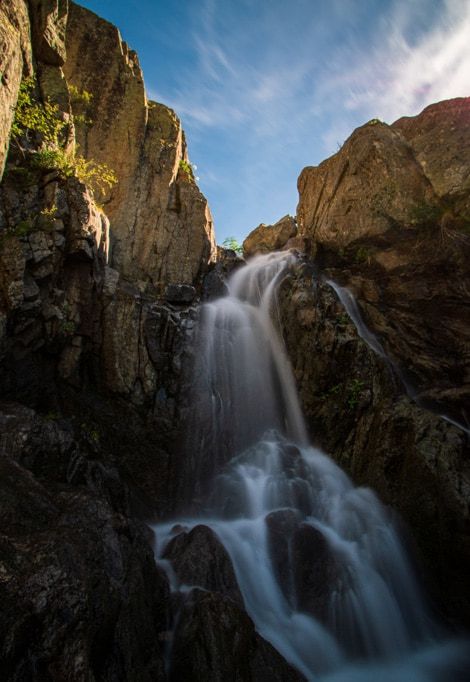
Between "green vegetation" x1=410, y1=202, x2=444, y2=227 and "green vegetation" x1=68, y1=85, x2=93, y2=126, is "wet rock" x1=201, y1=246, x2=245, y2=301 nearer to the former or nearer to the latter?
"green vegetation" x1=68, y1=85, x2=93, y2=126

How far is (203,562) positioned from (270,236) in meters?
24.3

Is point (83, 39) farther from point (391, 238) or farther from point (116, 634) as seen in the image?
point (116, 634)

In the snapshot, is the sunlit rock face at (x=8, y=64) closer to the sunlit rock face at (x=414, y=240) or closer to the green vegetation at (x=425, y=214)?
the sunlit rock face at (x=414, y=240)

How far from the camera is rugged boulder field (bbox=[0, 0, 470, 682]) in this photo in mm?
4336

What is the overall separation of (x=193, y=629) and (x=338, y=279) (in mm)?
13754

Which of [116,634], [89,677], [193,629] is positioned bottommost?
[193,629]

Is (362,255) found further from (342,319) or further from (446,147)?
(446,147)

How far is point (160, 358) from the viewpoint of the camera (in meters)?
10.9

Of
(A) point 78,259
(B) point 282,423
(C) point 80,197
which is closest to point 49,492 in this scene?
(A) point 78,259

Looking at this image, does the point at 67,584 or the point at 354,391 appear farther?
the point at 354,391

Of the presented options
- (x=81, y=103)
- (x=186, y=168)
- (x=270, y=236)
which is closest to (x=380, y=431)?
(x=186, y=168)

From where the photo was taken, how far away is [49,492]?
4809 mm

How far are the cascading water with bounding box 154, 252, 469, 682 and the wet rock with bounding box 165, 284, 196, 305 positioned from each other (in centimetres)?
88

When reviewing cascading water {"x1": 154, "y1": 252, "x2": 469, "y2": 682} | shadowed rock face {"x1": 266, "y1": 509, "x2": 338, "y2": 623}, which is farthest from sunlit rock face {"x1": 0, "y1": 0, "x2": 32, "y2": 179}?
shadowed rock face {"x1": 266, "y1": 509, "x2": 338, "y2": 623}
